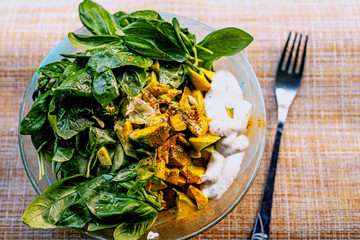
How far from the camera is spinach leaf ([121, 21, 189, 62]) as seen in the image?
1379mm

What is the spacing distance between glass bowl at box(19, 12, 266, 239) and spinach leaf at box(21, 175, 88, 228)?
0.18 metres

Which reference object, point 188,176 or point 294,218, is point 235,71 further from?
point 294,218

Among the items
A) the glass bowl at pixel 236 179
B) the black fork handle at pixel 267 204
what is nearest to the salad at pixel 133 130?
the glass bowl at pixel 236 179

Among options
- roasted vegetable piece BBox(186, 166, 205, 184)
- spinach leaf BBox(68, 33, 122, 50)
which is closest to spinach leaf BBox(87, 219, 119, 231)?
roasted vegetable piece BBox(186, 166, 205, 184)

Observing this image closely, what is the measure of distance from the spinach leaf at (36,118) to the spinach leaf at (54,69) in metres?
0.08

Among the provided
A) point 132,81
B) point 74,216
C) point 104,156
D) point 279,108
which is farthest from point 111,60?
point 279,108

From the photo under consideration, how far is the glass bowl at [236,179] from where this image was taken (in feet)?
4.93

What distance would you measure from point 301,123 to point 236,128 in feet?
1.86

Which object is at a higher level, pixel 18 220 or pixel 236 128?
pixel 236 128

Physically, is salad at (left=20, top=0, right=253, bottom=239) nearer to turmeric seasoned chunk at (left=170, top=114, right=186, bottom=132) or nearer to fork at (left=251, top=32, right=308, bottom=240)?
turmeric seasoned chunk at (left=170, top=114, right=186, bottom=132)

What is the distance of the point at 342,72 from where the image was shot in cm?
188

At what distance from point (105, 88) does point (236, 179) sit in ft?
2.38

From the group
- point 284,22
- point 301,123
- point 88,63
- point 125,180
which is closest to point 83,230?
point 125,180

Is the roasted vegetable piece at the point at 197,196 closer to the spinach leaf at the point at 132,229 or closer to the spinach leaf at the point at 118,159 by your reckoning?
the spinach leaf at the point at 132,229
